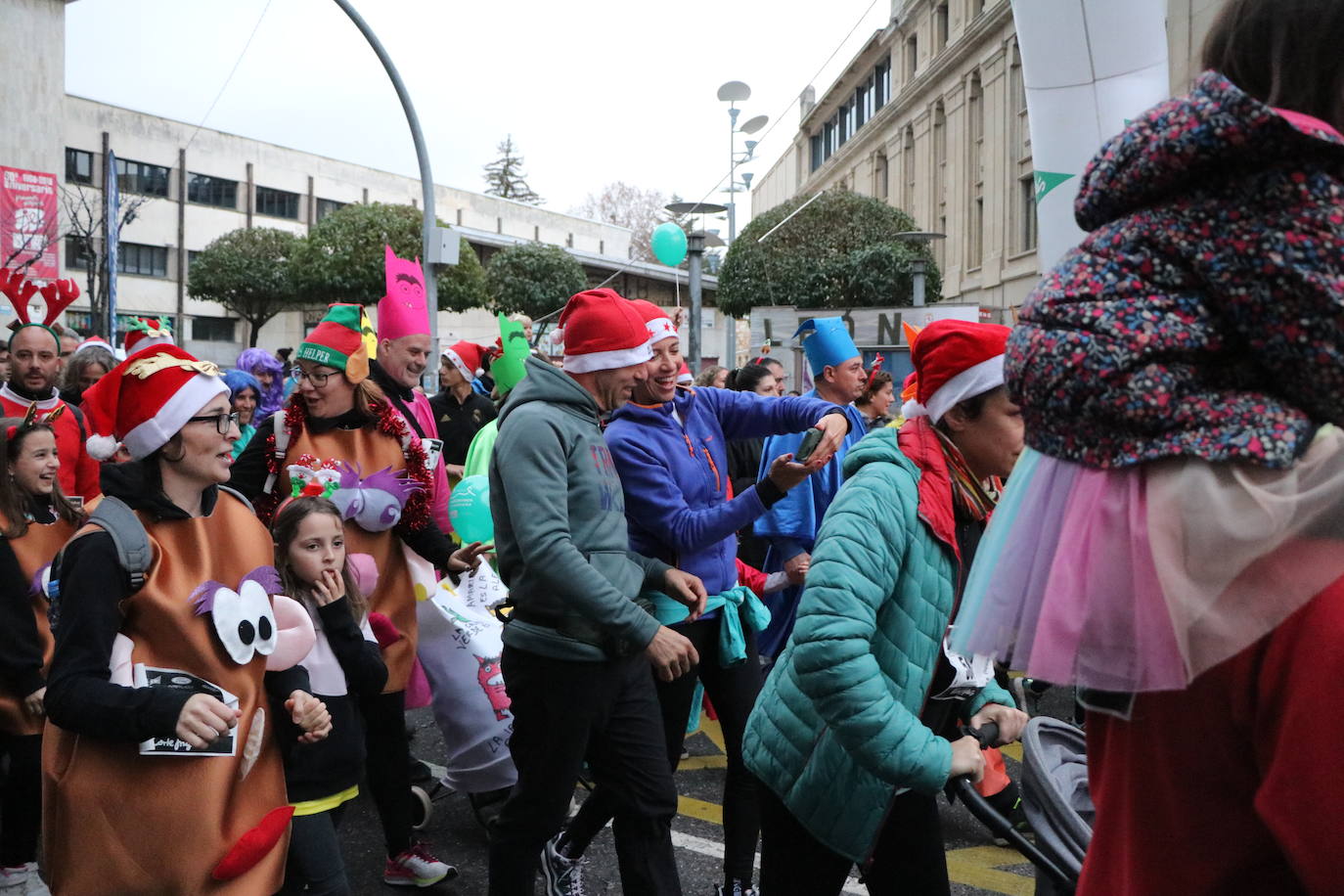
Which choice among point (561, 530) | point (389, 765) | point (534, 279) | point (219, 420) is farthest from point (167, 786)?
point (534, 279)

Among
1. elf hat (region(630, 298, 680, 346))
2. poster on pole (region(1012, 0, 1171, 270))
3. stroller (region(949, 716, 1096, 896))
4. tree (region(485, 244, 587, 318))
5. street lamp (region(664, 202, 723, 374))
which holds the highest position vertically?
tree (region(485, 244, 587, 318))

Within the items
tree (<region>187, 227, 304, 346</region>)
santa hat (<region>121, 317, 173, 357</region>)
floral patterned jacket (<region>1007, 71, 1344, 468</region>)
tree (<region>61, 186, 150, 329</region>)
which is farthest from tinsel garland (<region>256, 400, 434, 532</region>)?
tree (<region>187, 227, 304, 346</region>)

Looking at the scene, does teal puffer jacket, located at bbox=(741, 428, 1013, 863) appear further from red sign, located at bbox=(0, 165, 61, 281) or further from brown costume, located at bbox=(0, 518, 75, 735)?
red sign, located at bbox=(0, 165, 61, 281)

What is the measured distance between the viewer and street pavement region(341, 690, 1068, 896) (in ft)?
14.4

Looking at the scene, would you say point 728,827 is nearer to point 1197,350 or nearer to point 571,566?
point 571,566

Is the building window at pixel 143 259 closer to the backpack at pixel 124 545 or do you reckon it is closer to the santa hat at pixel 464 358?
the santa hat at pixel 464 358

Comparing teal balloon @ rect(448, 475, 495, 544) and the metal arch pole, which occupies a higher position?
the metal arch pole

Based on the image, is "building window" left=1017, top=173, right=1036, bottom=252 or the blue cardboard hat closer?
the blue cardboard hat

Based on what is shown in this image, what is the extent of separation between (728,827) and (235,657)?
1.94 metres

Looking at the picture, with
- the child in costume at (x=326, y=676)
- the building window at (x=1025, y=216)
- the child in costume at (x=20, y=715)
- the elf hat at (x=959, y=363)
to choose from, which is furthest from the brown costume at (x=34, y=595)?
the building window at (x=1025, y=216)

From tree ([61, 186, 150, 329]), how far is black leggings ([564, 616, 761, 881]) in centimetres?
3170

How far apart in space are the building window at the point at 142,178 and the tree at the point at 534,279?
17805mm

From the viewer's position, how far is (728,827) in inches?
160

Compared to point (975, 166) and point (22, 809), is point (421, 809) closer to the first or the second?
point (22, 809)
